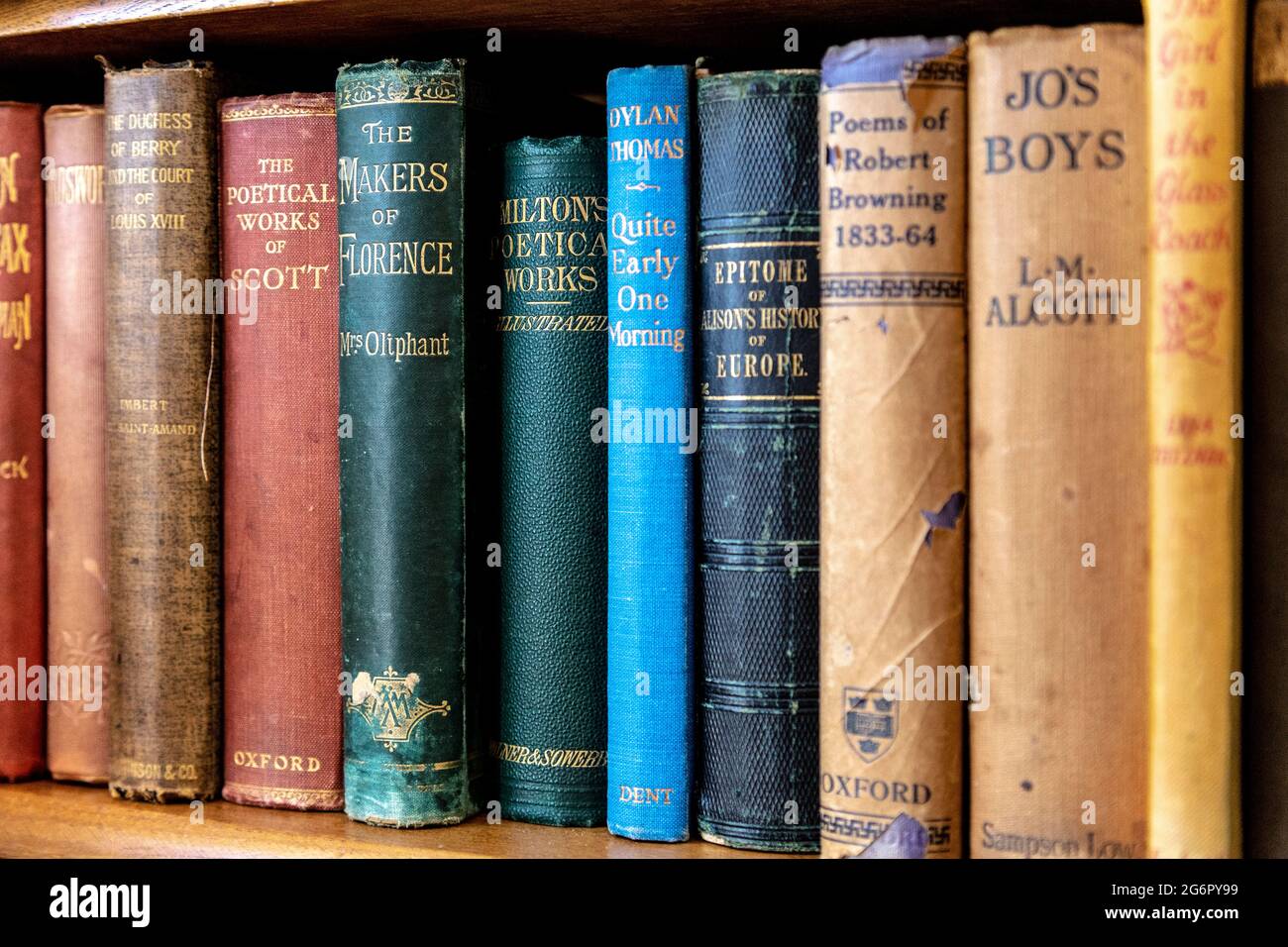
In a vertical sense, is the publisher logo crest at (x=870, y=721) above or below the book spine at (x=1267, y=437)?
below

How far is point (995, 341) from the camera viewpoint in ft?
2.16

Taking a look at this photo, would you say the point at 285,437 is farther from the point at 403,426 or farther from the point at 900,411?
the point at 900,411

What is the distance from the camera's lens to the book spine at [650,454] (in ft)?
2.45

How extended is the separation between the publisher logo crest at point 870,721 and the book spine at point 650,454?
0.11 meters

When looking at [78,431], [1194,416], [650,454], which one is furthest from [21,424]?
[1194,416]

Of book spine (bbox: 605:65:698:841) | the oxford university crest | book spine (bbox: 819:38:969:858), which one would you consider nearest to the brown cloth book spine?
the oxford university crest

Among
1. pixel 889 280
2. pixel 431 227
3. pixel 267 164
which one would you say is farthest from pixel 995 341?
pixel 267 164

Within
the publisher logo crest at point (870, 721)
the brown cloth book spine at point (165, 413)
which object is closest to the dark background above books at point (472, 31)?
the brown cloth book spine at point (165, 413)

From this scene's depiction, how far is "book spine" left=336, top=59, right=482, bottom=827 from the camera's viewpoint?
78 centimetres

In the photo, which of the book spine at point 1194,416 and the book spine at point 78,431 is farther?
the book spine at point 78,431

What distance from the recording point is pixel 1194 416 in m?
0.61

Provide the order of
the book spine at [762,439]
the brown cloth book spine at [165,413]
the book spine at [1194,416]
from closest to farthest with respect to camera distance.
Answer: the book spine at [1194,416] → the book spine at [762,439] → the brown cloth book spine at [165,413]

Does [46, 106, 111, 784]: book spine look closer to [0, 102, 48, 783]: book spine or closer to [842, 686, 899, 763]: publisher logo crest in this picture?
[0, 102, 48, 783]: book spine

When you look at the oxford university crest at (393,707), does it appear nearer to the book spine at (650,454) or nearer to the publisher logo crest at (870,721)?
the book spine at (650,454)
